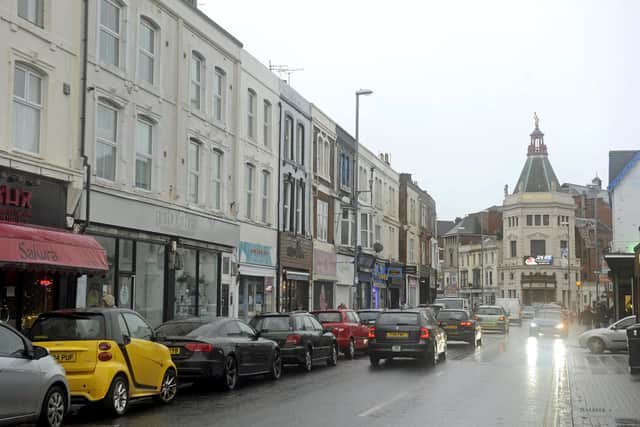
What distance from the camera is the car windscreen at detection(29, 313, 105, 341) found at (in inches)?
506

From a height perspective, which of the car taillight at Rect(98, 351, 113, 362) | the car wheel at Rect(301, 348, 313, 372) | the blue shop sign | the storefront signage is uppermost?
the storefront signage

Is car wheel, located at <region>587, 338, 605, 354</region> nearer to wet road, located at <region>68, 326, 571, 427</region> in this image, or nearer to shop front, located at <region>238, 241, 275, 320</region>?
wet road, located at <region>68, 326, 571, 427</region>

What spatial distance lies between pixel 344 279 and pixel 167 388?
31600mm

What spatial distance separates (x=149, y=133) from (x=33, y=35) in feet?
20.5

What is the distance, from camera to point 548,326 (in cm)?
4697

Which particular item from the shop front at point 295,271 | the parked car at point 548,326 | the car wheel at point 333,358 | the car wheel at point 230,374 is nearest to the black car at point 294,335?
the car wheel at point 333,358

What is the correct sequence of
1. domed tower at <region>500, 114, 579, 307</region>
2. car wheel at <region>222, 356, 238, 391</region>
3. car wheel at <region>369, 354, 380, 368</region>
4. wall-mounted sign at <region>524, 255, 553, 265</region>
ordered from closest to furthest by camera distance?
1. car wheel at <region>222, 356, 238, 391</region>
2. car wheel at <region>369, 354, 380, 368</region>
3. domed tower at <region>500, 114, 579, 307</region>
4. wall-mounted sign at <region>524, 255, 553, 265</region>

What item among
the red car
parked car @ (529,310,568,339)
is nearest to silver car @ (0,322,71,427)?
the red car

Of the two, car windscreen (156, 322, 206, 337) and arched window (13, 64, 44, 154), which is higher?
arched window (13, 64, 44, 154)

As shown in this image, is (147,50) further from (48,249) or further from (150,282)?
(48,249)

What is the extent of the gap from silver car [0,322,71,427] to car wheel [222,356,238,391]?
5.56 metres

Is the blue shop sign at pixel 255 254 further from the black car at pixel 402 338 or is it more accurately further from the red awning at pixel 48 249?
the red awning at pixel 48 249

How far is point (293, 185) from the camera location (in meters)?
37.7

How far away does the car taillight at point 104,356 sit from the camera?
41.3 ft
